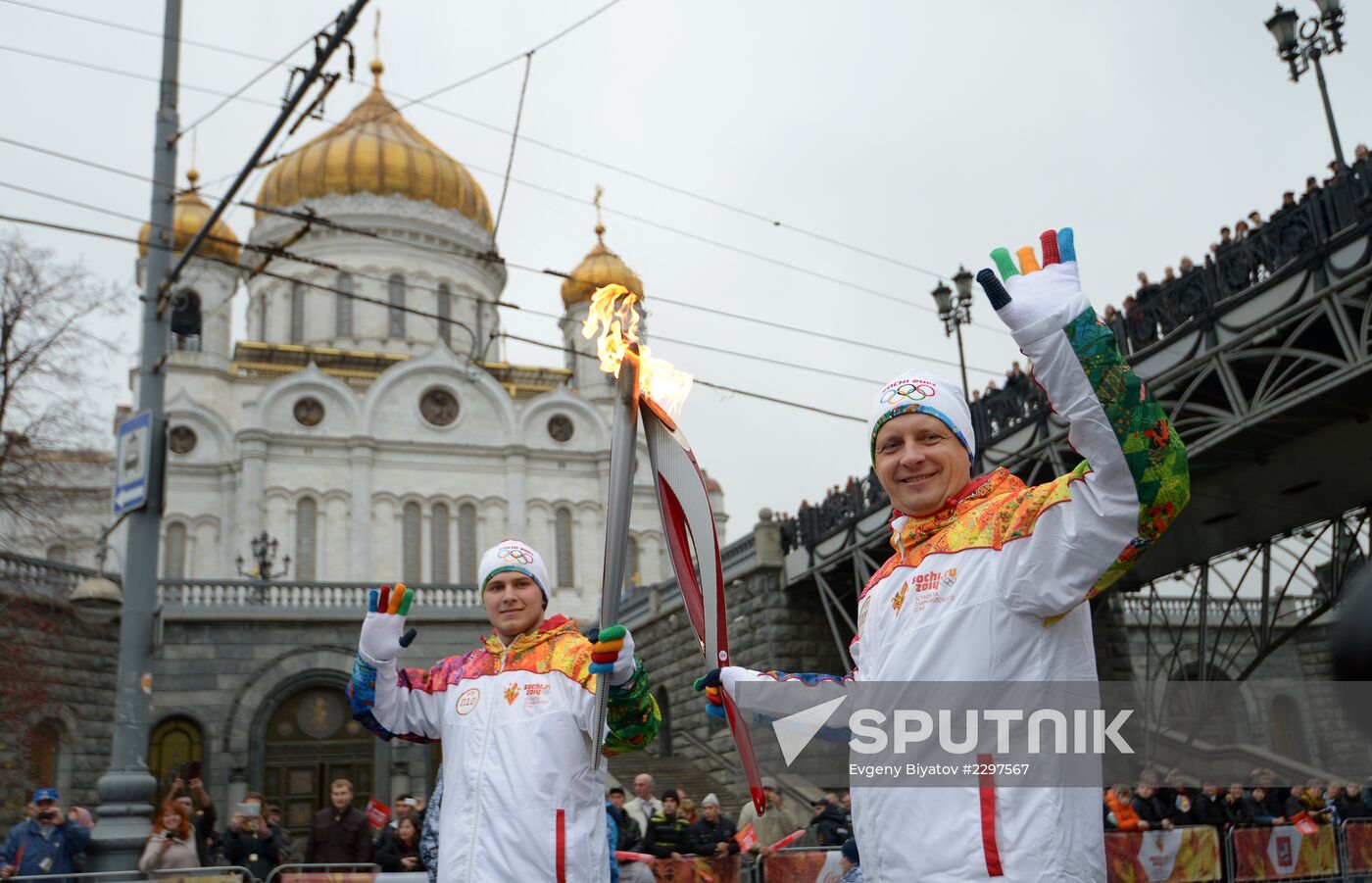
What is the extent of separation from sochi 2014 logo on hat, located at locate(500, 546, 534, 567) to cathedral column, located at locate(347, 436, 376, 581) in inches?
1132

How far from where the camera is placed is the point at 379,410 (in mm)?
34750

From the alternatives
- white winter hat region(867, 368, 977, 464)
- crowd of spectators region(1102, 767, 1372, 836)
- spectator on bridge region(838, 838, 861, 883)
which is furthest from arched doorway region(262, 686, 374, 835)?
white winter hat region(867, 368, 977, 464)

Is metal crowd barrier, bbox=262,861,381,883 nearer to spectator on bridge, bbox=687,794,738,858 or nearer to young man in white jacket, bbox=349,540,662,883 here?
spectator on bridge, bbox=687,794,738,858

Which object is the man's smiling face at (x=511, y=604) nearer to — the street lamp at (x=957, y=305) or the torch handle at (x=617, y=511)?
the torch handle at (x=617, y=511)

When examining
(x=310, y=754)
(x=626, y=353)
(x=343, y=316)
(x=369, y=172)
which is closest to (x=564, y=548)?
(x=343, y=316)

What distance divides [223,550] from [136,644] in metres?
24.7

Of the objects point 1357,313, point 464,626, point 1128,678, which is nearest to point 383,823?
point 1357,313

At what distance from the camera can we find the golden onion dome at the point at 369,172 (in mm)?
38656

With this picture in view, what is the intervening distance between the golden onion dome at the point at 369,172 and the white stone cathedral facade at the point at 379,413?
0.21ft

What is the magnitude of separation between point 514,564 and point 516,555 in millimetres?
51

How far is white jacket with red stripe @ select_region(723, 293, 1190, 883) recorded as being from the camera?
2.42 m

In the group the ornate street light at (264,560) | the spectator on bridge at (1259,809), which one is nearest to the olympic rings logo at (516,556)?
the spectator on bridge at (1259,809)

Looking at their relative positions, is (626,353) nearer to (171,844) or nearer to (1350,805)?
(171,844)

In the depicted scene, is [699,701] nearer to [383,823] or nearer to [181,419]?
[383,823]
